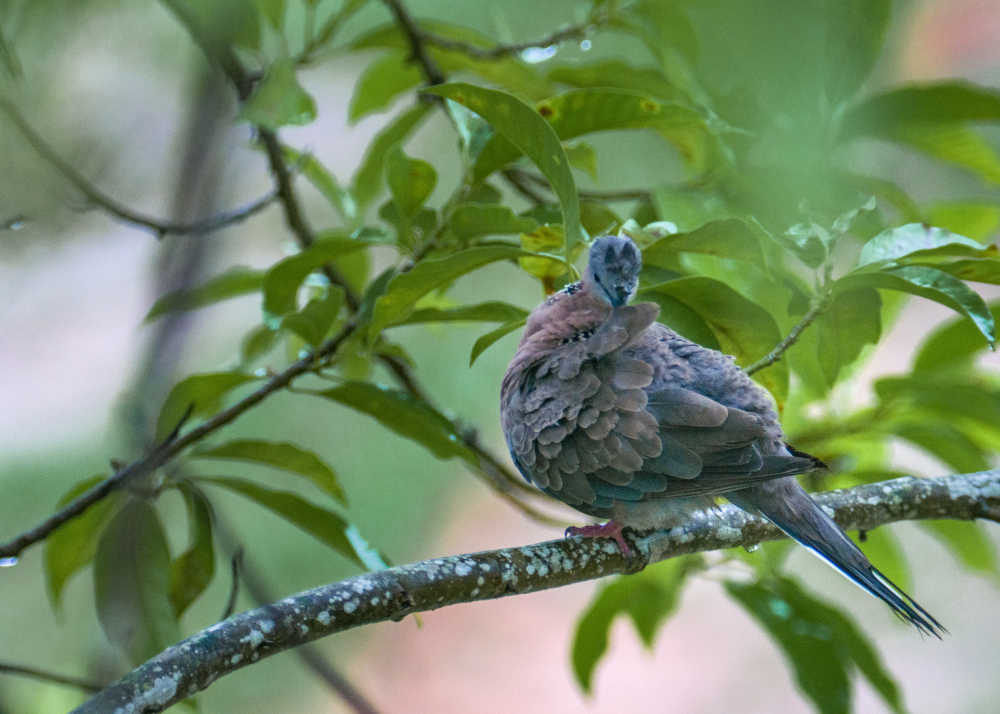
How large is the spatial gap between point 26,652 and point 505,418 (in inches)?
110

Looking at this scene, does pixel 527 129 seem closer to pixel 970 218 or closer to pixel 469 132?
pixel 469 132

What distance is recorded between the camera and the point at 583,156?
1848mm

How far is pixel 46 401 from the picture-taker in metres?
2.60

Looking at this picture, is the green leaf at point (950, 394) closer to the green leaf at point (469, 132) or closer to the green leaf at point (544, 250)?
the green leaf at point (544, 250)

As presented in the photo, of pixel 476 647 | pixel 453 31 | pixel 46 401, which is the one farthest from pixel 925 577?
pixel 46 401

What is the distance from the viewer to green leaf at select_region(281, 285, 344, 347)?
1.73m

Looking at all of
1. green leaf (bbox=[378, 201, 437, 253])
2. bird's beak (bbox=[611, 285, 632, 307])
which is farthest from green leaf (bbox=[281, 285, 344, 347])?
bird's beak (bbox=[611, 285, 632, 307])

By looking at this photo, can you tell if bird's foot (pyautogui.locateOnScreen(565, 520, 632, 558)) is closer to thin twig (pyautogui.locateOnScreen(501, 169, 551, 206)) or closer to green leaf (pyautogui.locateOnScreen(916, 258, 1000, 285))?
green leaf (pyautogui.locateOnScreen(916, 258, 1000, 285))

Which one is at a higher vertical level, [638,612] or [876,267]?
[876,267]

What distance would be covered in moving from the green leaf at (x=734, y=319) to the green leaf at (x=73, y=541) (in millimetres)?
1126

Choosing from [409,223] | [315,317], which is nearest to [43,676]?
[315,317]

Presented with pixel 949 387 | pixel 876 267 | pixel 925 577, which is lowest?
pixel 925 577

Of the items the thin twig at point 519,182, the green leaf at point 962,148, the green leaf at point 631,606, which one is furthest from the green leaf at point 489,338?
the green leaf at point 962,148

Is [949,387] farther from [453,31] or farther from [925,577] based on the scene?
[925,577]
